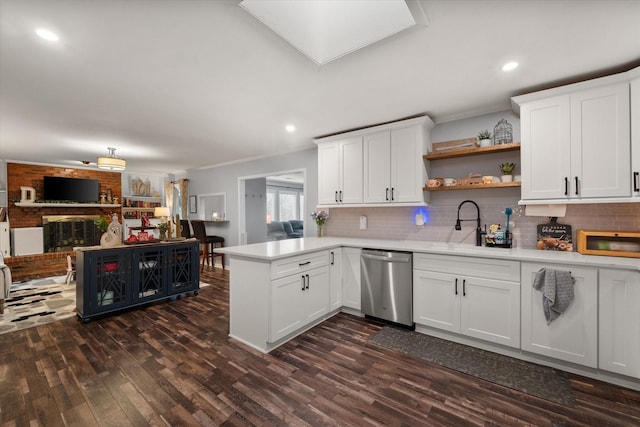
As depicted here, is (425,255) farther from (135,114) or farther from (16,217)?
(16,217)

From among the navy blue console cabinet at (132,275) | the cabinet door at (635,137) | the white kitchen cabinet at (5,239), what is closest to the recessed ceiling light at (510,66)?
the cabinet door at (635,137)

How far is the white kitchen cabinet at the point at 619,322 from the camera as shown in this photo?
1.96 m

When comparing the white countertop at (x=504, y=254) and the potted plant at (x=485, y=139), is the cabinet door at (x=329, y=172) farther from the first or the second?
the potted plant at (x=485, y=139)

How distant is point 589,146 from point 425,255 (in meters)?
1.66

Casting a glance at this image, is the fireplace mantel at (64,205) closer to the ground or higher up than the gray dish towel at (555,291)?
higher up

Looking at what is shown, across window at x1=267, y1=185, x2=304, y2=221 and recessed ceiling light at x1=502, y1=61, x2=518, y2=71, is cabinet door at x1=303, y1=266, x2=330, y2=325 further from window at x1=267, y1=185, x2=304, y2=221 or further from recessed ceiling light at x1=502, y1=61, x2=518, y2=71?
window at x1=267, y1=185, x2=304, y2=221

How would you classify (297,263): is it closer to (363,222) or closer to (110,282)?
(363,222)

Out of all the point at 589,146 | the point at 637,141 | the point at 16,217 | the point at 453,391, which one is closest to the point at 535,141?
the point at 589,146

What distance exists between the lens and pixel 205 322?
3.23 metres

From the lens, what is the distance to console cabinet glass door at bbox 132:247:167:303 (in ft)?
12.0

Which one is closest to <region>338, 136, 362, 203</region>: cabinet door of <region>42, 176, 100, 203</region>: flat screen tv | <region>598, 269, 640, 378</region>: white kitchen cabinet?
<region>598, 269, 640, 378</region>: white kitchen cabinet

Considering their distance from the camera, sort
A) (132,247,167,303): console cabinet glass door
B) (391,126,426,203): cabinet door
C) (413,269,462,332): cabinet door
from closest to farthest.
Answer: (413,269,462,332): cabinet door → (391,126,426,203): cabinet door → (132,247,167,303): console cabinet glass door

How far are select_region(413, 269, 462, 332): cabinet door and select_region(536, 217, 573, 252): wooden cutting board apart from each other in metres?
0.97

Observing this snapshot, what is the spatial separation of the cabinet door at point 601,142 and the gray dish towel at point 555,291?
30.3 inches
